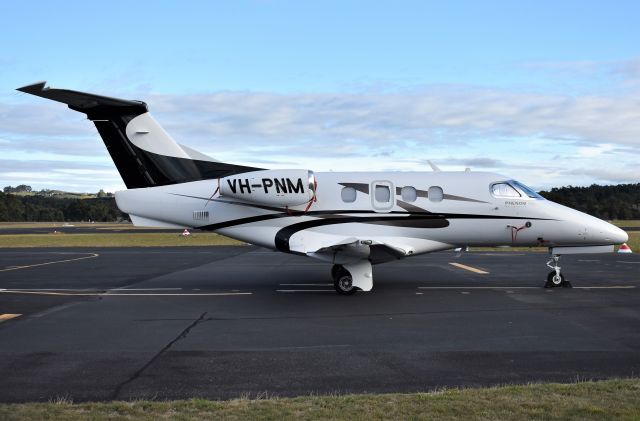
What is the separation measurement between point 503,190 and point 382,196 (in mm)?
3383

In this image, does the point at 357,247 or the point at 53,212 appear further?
the point at 53,212

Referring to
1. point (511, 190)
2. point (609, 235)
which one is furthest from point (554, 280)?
point (511, 190)

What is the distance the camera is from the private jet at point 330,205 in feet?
48.1

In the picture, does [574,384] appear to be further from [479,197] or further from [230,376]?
[479,197]

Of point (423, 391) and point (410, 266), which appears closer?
point (423, 391)

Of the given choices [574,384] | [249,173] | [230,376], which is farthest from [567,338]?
[249,173]

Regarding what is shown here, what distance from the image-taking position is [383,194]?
1478 cm

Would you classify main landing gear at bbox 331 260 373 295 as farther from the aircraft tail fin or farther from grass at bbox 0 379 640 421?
grass at bbox 0 379 640 421

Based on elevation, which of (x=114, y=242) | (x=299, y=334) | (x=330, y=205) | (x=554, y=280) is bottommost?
(x=299, y=334)

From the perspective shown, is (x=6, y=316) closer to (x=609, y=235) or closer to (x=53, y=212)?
(x=609, y=235)

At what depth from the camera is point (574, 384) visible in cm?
631

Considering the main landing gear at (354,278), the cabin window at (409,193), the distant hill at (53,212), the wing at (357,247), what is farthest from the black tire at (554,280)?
the distant hill at (53,212)

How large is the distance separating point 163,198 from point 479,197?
8533 mm

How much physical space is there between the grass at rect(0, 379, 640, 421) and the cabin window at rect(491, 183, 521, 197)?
9.39m
